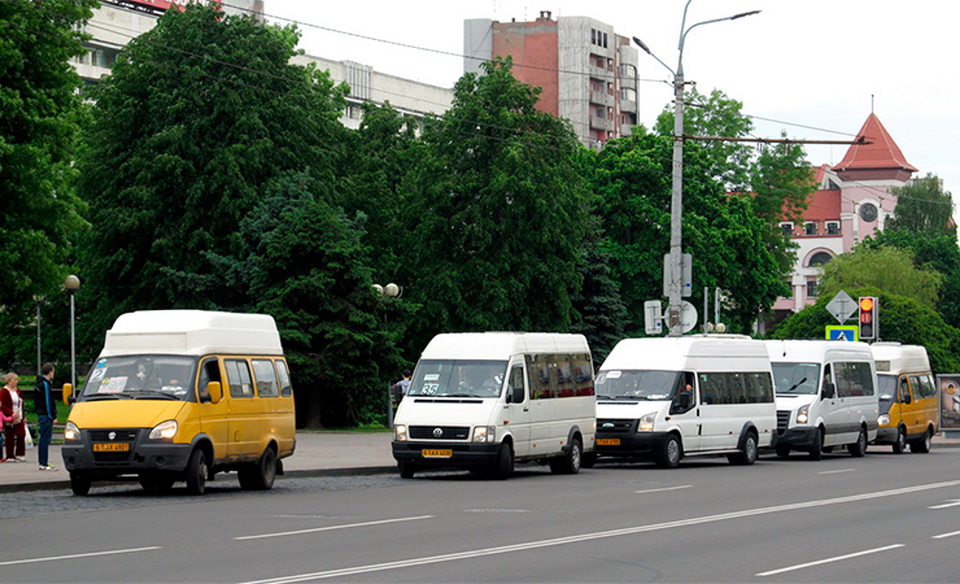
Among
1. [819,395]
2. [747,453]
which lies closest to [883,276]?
[819,395]

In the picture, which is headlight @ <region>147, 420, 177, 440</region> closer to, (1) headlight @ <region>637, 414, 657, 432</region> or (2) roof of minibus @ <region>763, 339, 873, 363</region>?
(1) headlight @ <region>637, 414, 657, 432</region>

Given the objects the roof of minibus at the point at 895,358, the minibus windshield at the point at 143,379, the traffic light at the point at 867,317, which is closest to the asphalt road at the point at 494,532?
the minibus windshield at the point at 143,379

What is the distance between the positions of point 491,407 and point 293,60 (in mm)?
76831

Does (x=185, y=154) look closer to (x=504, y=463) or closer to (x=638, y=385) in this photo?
(x=638, y=385)

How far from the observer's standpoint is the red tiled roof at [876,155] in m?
174

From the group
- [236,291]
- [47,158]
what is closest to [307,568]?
[47,158]

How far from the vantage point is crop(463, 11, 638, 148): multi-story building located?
129 metres

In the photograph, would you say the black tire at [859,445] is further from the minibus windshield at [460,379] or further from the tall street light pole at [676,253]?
the minibus windshield at [460,379]

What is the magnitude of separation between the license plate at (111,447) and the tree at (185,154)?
2960 cm

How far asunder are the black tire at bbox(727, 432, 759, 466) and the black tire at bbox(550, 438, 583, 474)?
588 cm

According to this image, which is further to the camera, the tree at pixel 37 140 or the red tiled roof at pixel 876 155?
the red tiled roof at pixel 876 155

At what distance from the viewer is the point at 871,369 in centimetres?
4019

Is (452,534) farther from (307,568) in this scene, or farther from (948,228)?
(948,228)

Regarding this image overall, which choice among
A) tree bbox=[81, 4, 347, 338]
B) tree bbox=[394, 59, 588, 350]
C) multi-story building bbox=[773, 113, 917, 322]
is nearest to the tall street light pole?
tree bbox=[81, 4, 347, 338]
